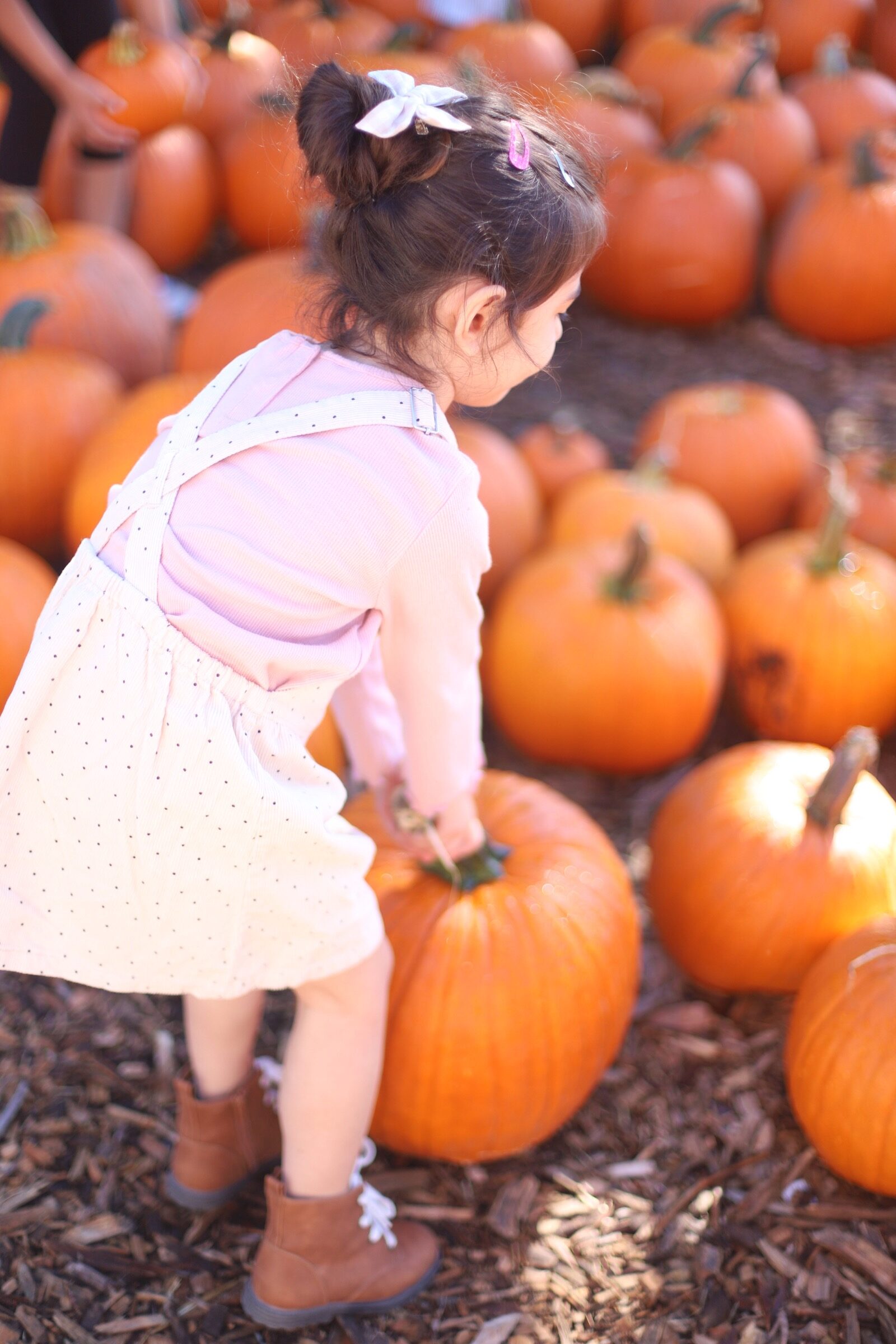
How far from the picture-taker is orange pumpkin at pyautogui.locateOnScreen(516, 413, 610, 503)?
3.24 m

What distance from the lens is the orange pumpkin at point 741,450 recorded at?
3.22 meters

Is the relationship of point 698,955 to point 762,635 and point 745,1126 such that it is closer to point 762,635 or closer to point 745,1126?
point 745,1126

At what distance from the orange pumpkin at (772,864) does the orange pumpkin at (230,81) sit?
11.6 feet

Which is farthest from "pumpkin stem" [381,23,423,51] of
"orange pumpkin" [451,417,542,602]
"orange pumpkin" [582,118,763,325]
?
"orange pumpkin" [451,417,542,602]

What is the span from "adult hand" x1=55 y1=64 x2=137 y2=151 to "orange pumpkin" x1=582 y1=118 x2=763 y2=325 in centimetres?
173

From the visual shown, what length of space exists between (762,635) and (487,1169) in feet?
4.26

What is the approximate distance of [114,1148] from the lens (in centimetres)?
191

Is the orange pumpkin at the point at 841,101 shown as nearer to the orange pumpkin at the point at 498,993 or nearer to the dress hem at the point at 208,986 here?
the orange pumpkin at the point at 498,993

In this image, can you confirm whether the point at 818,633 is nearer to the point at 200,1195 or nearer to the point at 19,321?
the point at 200,1195

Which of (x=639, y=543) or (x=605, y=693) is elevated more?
(x=639, y=543)

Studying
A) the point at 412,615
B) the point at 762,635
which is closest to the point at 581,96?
the point at 762,635

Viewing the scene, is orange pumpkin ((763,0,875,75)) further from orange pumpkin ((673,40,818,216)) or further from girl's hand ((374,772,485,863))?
girl's hand ((374,772,485,863))

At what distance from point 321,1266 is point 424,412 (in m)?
1.16

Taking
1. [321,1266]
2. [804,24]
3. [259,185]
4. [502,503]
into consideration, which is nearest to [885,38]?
[804,24]
